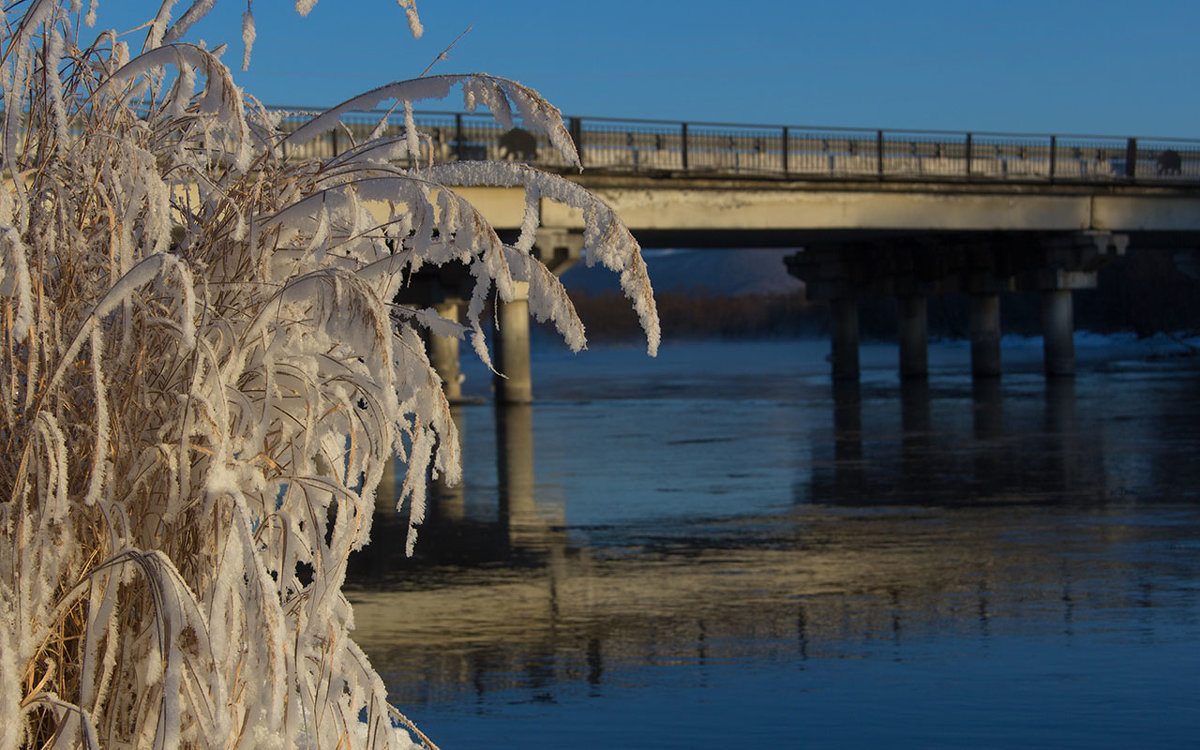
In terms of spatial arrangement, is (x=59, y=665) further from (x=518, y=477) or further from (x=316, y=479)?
(x=518, y=477)

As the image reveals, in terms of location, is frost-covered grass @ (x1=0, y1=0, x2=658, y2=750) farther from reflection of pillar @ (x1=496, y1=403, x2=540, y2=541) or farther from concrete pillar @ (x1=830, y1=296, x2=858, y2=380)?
concrete pillar @ (x1=830, y1=296, x2=858, y2=380)

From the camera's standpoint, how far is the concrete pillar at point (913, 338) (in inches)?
1710

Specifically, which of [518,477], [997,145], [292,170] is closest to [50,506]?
[292,170]

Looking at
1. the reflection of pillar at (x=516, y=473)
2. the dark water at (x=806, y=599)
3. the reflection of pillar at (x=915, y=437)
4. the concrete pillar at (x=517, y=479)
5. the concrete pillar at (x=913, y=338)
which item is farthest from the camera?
the concrete pillar at (x=913, y=338)

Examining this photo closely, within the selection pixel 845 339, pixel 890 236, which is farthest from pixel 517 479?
pixel 845 339

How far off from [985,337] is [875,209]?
7.77 m

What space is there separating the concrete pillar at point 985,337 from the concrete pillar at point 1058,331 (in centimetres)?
144

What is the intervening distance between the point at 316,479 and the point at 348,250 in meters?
0.85

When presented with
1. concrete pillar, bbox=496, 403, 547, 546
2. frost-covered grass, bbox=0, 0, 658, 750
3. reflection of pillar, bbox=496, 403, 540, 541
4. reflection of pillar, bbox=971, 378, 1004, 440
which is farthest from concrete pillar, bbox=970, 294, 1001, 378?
frost-covered grass, bbox=0, 0, 658, 750

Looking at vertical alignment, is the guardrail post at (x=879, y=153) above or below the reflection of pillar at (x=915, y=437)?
above

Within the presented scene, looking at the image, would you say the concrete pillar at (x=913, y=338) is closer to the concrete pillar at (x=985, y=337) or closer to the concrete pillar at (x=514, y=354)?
the concrete pillar at (x=985, y=337)

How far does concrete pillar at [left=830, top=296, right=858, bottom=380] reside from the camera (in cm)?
4522

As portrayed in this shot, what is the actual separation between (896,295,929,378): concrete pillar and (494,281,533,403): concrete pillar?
44.6 feet

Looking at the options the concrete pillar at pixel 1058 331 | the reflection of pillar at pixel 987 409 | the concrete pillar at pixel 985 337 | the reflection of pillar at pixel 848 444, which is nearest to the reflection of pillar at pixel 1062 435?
the reflection of pillar at pixel 987 409
